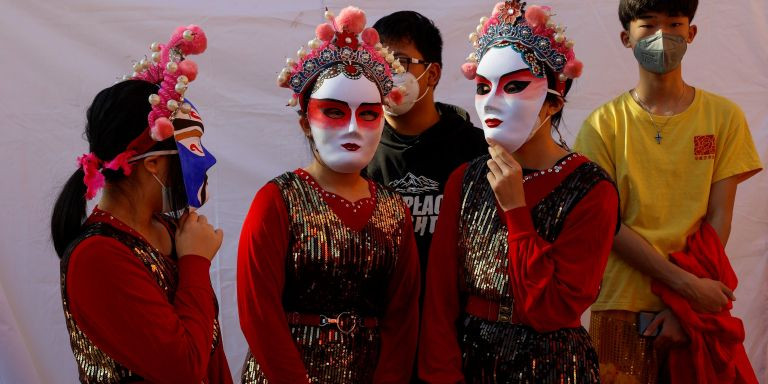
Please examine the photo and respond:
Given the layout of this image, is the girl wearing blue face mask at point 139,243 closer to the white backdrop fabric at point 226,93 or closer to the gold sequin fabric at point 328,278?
the gold sequin fabric at point 328,278

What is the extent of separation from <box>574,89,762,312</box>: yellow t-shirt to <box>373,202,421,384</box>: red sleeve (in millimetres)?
741

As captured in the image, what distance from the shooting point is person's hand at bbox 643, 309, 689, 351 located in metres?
2.84

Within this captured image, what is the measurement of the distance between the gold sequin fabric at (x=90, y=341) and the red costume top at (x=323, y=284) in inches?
13.2

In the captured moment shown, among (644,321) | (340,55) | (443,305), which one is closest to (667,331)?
(644,321)

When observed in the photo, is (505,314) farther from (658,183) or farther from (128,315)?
(128,315)

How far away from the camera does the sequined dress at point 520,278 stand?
7.50 ft

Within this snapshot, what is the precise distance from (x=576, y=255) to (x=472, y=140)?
35.0 inches

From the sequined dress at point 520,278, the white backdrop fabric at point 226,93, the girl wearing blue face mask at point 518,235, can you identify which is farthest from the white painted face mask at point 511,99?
the white backdrop fabric at point 226,93

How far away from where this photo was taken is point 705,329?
284cm

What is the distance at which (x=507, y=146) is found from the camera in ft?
7.98

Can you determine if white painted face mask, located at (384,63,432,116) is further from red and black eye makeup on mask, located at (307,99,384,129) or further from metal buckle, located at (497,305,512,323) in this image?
metal buckle, located at (497,305,512,323)

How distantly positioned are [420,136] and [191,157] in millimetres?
1085

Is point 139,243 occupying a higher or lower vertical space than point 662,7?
lower

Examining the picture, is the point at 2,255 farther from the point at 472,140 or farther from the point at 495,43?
the point at 495,43
